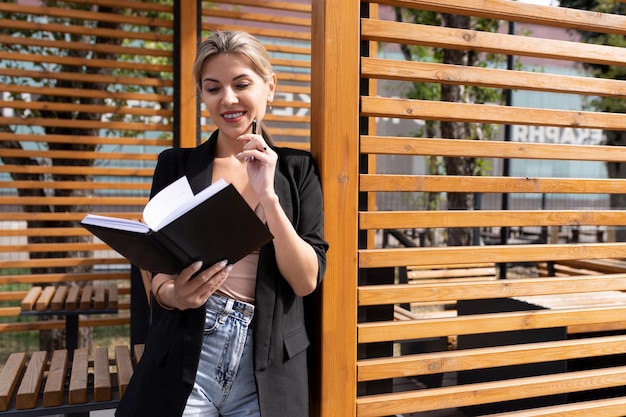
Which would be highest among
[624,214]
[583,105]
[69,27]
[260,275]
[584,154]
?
[583,105]

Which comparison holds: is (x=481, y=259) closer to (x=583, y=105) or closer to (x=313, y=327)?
(x=313, y=327)

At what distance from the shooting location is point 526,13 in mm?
2275

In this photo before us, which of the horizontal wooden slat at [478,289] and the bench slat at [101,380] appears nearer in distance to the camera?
the horizontal wooden slat at [478,289]

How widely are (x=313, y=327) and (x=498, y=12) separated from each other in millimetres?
1419

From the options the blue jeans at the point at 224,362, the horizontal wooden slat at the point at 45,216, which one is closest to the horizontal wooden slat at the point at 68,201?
the horizontal wooden slat at the point at 45,216

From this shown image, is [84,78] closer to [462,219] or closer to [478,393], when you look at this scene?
[462,219]

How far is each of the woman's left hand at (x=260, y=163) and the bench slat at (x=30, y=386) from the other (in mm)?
1546

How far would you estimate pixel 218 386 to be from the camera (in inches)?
66.3

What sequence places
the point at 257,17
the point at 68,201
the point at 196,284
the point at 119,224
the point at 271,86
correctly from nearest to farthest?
the point at 119,224 < the point at 196,284 < the point at 271,86 < the point at 68,201 < the point at 257,17

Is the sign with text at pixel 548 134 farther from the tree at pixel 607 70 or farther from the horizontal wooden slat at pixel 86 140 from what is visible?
the horizontal wooden slat at pixel 86 140

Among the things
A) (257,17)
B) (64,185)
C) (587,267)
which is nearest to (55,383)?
(64,185)

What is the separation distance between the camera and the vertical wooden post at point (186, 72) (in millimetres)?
4902

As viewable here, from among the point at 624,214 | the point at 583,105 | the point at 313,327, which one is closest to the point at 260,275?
the point at 313,327

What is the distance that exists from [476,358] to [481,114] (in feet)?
3.15
